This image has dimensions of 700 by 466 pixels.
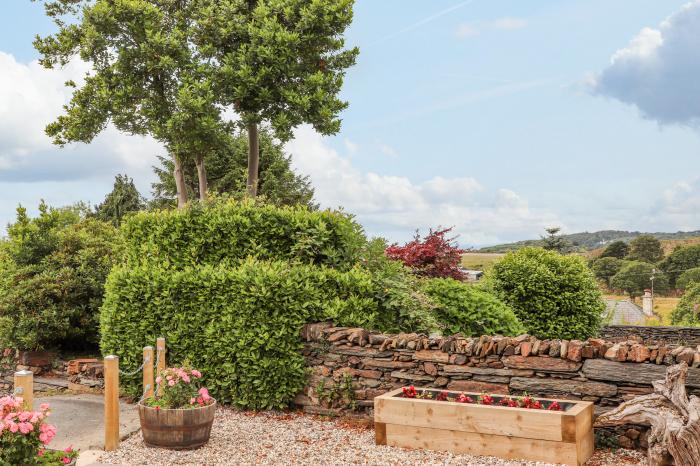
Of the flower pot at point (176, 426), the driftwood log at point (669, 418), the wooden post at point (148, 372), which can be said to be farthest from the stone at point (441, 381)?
the wooden post at point (148, 372)

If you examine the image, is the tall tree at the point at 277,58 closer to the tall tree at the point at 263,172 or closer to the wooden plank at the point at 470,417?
the tall tree at the point at 263,172

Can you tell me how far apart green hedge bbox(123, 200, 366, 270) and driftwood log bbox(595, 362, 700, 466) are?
4078 millimetres

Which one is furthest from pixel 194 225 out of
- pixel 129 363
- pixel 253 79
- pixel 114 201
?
pixel 114 201

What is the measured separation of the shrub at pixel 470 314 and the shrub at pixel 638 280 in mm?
37665

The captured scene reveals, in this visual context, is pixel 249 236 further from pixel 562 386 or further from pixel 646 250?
pixel 646 250

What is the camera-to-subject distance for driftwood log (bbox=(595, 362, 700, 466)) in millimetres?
5055

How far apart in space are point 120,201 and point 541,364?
78.4 ft

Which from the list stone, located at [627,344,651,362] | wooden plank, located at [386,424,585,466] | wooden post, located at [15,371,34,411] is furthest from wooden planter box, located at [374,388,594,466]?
wooden post, located at [15,371,34,411]

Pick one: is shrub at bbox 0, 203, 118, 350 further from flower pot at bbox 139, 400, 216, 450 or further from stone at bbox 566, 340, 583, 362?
stone at bbox 566, 340, 583, 362

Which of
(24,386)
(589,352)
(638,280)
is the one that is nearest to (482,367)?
(589,352)

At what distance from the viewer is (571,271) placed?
12.7m

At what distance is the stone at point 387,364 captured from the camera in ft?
22.8

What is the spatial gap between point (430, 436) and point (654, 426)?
1.98 meters

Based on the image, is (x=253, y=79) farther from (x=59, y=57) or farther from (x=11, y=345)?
(x=11, y=345)
